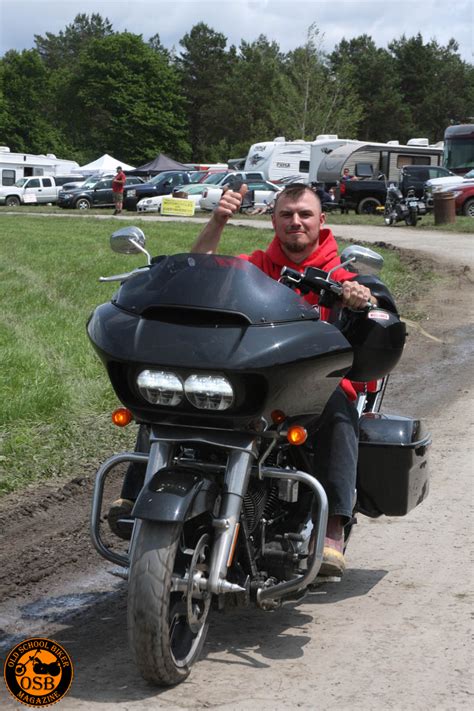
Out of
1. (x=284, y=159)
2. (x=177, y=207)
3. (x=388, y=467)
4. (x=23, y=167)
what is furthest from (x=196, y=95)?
(x=388, y=467)

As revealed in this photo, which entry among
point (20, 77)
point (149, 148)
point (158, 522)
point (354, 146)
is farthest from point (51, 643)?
point (20, 77)

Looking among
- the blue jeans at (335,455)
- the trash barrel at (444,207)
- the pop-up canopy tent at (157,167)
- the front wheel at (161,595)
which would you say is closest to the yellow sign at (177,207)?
the trash barrel at (444,207)

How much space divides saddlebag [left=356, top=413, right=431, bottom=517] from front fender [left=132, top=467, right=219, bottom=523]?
3.15 ft

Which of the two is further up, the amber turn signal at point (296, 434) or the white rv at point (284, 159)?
the white rv at point (284, 159)

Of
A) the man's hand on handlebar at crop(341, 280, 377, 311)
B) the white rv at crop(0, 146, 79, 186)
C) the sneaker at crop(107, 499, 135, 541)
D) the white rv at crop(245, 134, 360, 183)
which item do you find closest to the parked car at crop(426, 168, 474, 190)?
the white rv at crop(245, 134, 360, 183)

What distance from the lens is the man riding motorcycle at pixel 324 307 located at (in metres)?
4.27

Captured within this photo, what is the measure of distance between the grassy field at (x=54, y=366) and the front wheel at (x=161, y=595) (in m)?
2.62

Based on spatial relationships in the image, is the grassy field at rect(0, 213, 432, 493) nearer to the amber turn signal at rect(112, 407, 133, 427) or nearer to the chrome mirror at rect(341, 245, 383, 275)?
the amber turn signal at rect(112, 407, 133, 427)

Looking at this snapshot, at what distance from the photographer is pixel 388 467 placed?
4.60 meters

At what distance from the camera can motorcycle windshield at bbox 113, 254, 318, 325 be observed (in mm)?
3799

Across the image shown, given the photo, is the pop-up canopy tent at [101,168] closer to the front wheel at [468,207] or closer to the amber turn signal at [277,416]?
the front wheel at [468,207]

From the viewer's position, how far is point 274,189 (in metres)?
39.1

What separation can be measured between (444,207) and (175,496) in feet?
84.7

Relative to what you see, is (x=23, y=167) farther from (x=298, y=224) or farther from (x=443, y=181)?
(x=298, y=224)
